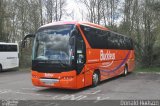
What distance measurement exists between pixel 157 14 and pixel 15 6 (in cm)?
1973

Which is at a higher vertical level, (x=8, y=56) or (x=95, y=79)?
(x=8, y=56)

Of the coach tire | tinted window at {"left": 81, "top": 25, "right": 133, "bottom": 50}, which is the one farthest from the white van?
the coach tire

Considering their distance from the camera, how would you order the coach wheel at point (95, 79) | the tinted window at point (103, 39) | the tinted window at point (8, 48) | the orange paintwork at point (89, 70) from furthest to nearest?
the tinted window at point (8, 48) < the coach wheel at point (95, 79) < the tinted window at point (103, 39) < the orange paintwork at point (89, 70)

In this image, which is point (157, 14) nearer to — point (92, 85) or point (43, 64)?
point (92, 85)

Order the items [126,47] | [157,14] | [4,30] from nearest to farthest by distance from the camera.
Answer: [126,47]
[157,14]
[4,30]

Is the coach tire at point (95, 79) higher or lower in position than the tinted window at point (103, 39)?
lower

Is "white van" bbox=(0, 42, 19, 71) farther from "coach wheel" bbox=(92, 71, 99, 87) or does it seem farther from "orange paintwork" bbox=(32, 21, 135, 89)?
"coach wheel" bbox=(92, 71, 99, 87)

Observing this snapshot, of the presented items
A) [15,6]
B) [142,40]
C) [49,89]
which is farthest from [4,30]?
[49,89]

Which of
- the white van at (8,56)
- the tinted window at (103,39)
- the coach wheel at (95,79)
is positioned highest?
the tinted window at (103,39)

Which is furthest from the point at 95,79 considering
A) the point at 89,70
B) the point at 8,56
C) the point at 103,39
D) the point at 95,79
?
the point at 8,56

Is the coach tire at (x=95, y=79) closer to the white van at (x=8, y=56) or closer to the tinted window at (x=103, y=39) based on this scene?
the tinted window at (x=103, y=39)

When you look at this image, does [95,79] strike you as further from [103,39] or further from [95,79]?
[103,39]

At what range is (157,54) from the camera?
29141mm

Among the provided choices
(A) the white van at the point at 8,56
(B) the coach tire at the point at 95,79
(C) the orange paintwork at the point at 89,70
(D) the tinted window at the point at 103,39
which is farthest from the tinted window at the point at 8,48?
(B) the coach tire at the point at 95,79
